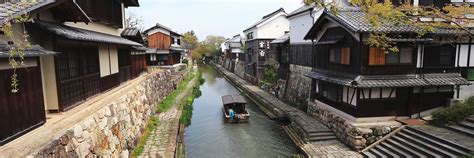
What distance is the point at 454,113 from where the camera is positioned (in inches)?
548

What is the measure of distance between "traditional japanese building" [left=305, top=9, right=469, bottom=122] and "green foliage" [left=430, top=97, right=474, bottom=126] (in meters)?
1.19

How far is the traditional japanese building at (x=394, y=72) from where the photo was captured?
1469 centimetres

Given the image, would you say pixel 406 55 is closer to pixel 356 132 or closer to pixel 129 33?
pixel 356 132

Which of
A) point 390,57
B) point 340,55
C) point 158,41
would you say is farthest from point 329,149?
point 158,41

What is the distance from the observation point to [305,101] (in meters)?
23.7

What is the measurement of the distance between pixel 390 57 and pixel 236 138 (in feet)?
35.9

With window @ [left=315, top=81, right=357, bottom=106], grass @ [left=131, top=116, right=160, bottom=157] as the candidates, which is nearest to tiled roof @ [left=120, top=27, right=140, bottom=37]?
grass @ [left=131, top=116, right=160, bottom=157]

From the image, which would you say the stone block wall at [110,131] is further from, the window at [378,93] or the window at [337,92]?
the window at [378,93]

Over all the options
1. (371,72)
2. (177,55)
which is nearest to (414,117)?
(371,72)

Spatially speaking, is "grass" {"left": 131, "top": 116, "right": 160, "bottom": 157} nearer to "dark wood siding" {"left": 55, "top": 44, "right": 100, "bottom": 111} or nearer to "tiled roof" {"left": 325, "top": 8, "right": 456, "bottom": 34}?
"dark wood siding" {"left": 55, "top": 44, "right": 100, "bottom": 111}

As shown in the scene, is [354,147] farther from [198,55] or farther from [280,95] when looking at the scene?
[198,55]

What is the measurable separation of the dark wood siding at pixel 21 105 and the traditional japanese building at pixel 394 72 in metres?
13.5

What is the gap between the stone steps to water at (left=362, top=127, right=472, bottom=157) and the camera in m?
11.5

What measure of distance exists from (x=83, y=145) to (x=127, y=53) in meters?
15.7
